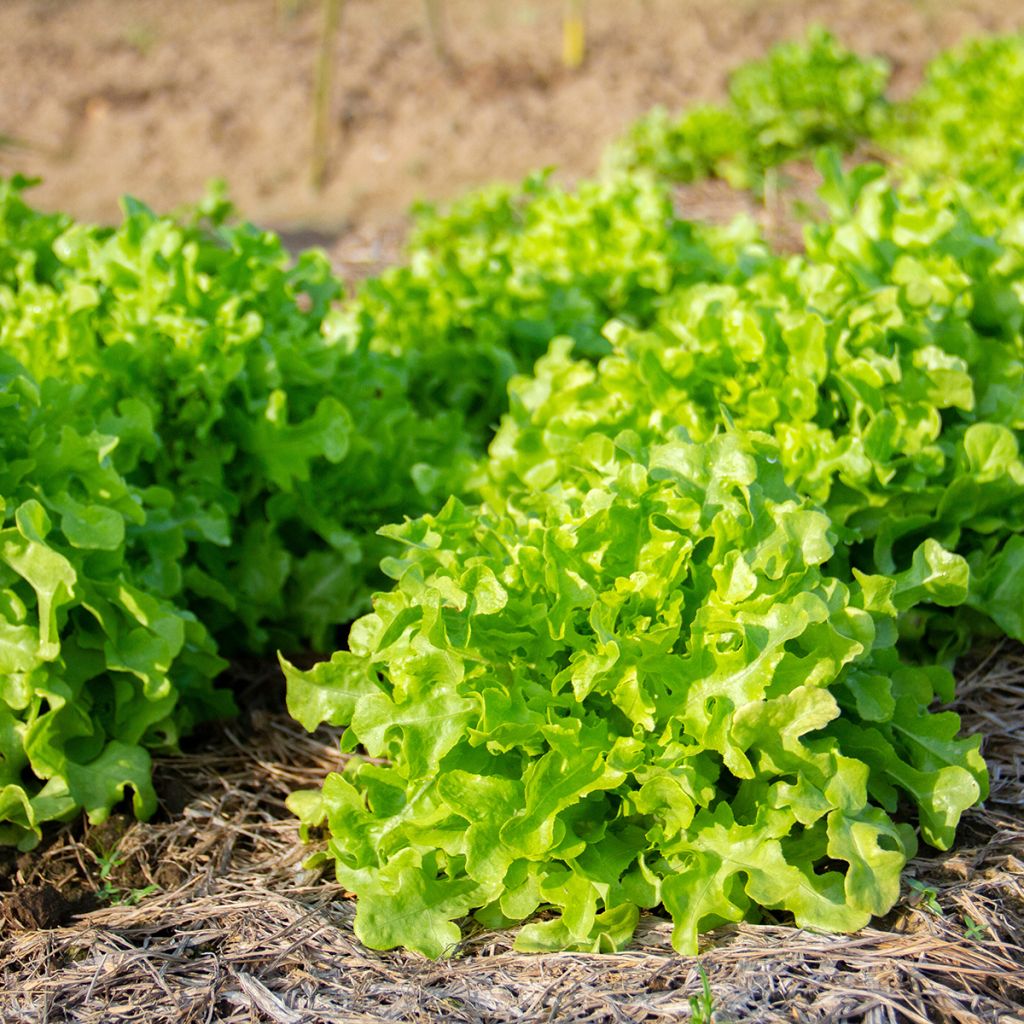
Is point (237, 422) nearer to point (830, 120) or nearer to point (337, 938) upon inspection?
point (337, 938)

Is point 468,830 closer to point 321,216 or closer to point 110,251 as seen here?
point 110,251

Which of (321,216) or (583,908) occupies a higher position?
(321,216)

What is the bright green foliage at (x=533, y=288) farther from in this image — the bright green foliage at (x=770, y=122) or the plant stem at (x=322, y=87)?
the plant stem at (x=322, y=87)

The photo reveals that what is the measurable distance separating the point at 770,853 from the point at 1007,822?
735 millimetres

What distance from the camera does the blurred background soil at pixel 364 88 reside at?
33.8ft

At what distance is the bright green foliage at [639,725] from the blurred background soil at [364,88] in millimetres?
6758

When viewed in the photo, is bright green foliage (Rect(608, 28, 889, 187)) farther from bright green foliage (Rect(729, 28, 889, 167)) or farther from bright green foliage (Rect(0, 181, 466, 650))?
bright green foliage (Rect(0, 181, 466, 650))

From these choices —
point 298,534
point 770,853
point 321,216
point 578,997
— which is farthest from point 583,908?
point 321,216

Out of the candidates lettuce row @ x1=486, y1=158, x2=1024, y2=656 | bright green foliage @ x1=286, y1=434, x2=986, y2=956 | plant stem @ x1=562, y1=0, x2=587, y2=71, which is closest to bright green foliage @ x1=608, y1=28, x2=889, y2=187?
plant stem @ x1=562, y1=0, x2=587, y2=71

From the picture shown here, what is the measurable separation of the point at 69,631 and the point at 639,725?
5.12 feet

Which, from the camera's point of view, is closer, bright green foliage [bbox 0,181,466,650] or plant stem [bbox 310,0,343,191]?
bright green foliage [bbox 0,181,466,650]

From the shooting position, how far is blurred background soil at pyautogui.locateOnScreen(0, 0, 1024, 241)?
406 inches

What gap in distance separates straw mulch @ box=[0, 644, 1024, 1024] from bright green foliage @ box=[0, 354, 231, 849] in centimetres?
19

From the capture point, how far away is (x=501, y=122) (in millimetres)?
10633
